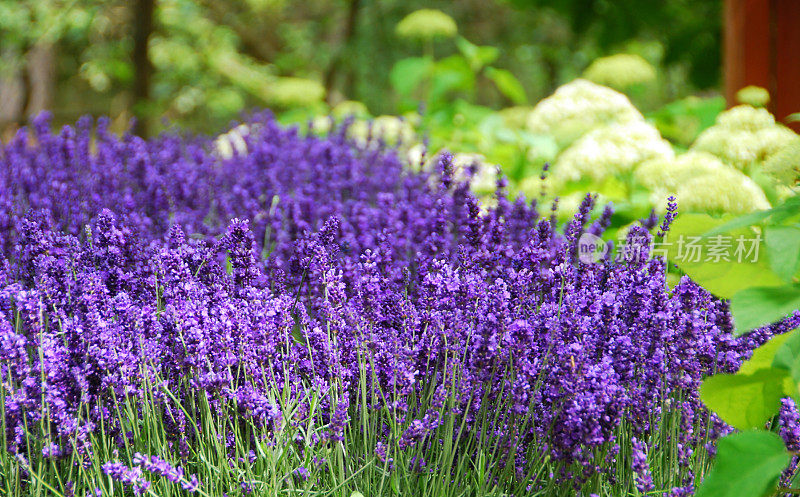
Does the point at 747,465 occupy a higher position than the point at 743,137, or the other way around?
the point at 743,137

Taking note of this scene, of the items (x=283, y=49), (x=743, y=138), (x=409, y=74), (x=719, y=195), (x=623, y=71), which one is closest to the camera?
(x=719, y=195)

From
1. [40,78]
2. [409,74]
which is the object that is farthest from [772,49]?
[40,78]

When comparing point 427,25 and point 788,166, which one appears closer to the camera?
point 788,166

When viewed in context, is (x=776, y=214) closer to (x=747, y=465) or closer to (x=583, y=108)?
(x=747, y=465)

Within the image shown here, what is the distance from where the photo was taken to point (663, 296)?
1.65 m

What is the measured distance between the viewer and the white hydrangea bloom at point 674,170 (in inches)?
112

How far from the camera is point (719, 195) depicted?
102 inches

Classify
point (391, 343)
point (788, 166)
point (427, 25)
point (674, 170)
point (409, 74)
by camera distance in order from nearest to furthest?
point (391, 343) < point (788, 166) < point (674, 170) < point (427, 25) < point (409, 74)

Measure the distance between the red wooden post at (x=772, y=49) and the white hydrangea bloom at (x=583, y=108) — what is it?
1.07m

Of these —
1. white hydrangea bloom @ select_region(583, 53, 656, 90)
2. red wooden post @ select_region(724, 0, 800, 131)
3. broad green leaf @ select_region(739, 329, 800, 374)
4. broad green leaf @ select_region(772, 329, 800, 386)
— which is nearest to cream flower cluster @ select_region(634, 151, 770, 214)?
broad green leaf @ select_region(739, 329, 800, 374)

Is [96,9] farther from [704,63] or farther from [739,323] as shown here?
[739,323]

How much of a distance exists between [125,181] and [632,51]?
7782mm

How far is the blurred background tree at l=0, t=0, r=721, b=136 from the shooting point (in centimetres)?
559

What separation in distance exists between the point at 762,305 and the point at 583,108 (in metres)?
2.79
